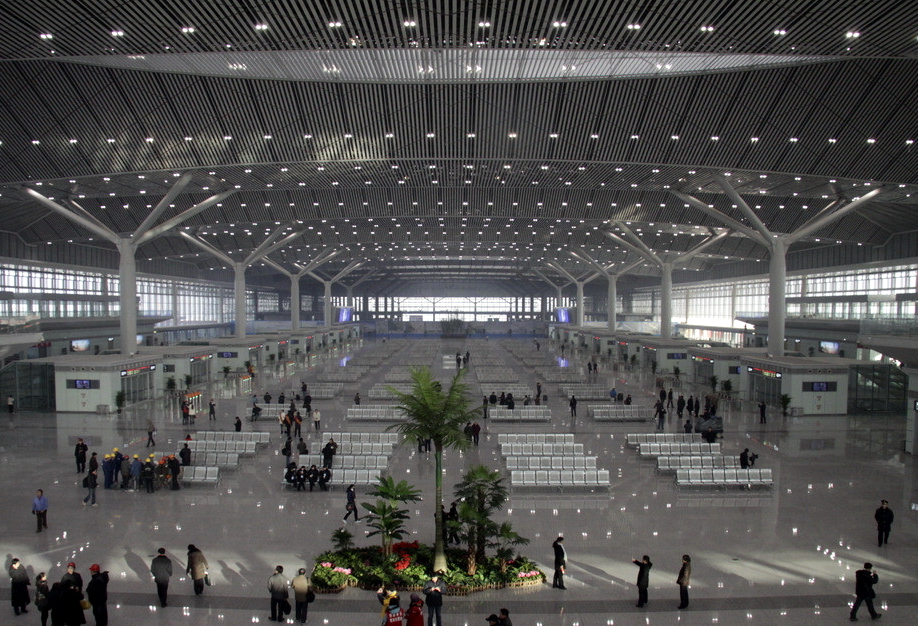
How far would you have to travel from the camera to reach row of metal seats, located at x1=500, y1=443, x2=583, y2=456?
707 inches

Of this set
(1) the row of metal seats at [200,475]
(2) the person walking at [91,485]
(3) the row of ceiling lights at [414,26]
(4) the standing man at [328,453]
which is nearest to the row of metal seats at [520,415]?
(4) the standing man at [328,453]

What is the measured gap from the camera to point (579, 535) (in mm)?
12328

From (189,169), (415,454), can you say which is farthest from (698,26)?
(189,169)

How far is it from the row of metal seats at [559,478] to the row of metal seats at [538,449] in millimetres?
2157

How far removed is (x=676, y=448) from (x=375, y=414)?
435 inches

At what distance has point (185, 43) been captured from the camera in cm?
1569

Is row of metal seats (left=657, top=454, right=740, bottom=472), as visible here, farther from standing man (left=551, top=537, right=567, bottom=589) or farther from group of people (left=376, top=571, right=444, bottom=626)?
group of people (left=376, top=571, right=444, bottom=626)

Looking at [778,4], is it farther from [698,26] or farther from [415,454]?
[415,454]

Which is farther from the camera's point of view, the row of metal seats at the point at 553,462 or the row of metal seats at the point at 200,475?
the row of metal seats at the point at 553,462

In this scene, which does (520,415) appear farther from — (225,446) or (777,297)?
(777,297)

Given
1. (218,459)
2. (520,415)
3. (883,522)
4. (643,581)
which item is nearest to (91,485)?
(218,459)

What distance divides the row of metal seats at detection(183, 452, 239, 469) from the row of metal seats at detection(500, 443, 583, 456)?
22.3 feet

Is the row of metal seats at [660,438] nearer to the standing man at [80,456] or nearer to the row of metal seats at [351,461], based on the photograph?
the row of metal seats at [351,461]

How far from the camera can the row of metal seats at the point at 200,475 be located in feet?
52.2
